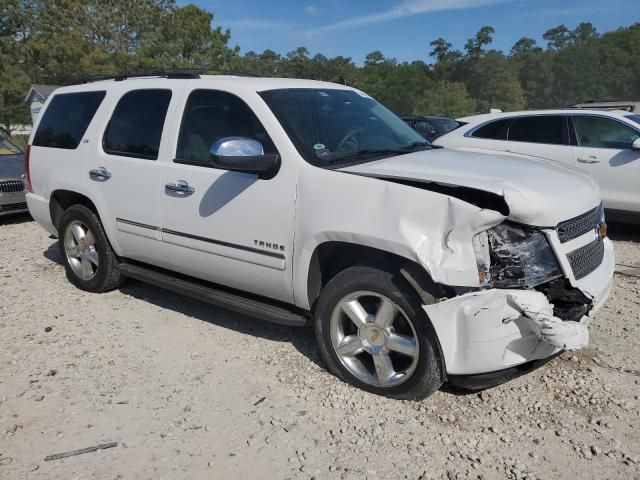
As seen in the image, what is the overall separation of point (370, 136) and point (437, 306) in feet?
5.18

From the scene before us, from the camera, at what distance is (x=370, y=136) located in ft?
13.1

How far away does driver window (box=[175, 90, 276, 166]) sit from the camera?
3.81 m

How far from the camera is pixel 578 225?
322 cm

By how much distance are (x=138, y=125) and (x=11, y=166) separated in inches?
222

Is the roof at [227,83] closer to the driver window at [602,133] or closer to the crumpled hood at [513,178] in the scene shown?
the crumpled hood at [513,178]

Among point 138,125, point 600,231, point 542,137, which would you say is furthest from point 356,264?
point 542,137

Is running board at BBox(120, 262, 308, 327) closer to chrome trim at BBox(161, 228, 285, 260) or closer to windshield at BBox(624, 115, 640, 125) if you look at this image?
chrome trim at BBox(161, 228, 285, 260)

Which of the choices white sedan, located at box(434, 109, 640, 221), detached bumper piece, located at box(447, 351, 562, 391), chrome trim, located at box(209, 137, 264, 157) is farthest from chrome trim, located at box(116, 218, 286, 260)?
white sedan, located at box(434, 109, 640, 221)

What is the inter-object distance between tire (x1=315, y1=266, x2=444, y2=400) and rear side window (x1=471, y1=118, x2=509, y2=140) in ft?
16.8

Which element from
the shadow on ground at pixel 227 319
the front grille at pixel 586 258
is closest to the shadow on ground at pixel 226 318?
the shadow on ground at pixel 227 319

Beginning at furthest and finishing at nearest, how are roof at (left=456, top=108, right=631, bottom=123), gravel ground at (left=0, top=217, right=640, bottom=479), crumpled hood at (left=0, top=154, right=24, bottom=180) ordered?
crumpled hood at (left=0, top=154, right=24, bottom=180)
roof at (left=456, top=108, right=631, bottom=123)
gravel ground at (left=0, top=217, right=640, bottom=479)

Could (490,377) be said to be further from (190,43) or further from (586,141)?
(190,43)

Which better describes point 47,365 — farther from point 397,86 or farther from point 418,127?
point 397,86

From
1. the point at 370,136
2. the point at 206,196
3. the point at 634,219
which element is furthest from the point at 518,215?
the point at 634,219
